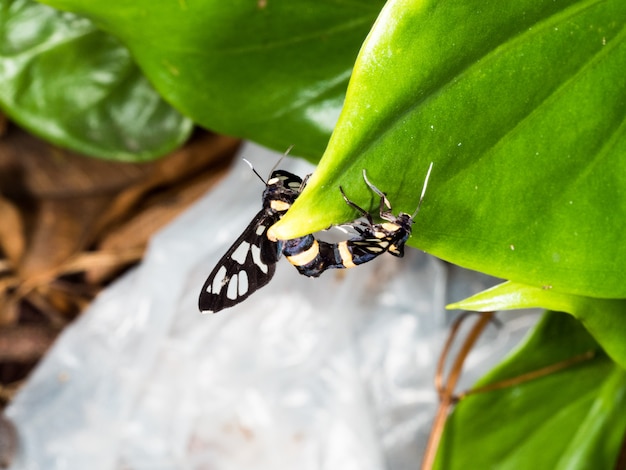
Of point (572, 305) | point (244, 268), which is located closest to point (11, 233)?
point (244, 268)

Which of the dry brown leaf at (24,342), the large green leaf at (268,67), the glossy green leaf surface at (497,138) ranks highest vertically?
the glossy green leaf surface at (497,138)

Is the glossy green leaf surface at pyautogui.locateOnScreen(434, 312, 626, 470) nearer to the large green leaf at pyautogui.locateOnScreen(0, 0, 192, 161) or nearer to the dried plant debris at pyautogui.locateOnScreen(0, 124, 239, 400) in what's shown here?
the large green leaf at pyautogui.locateOnScreen(0, 0, 192, 161)

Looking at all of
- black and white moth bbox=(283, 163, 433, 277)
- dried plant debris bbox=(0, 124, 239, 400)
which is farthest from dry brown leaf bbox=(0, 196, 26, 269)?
black and white moth bbox=(283, 163, 433, 277)

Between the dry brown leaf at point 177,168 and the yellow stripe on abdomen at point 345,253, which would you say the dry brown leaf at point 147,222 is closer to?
the dry brown leaf at point 177,168

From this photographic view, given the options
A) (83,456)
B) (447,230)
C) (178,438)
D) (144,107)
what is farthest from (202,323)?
(447,230)

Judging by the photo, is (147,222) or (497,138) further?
(147,222)

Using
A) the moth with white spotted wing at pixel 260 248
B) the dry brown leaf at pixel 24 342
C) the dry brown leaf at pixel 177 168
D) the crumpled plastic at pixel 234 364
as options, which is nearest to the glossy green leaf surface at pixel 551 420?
the moth with white spotted wing at pixel 260 248

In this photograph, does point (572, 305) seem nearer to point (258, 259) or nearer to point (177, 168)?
point (258, 259)
